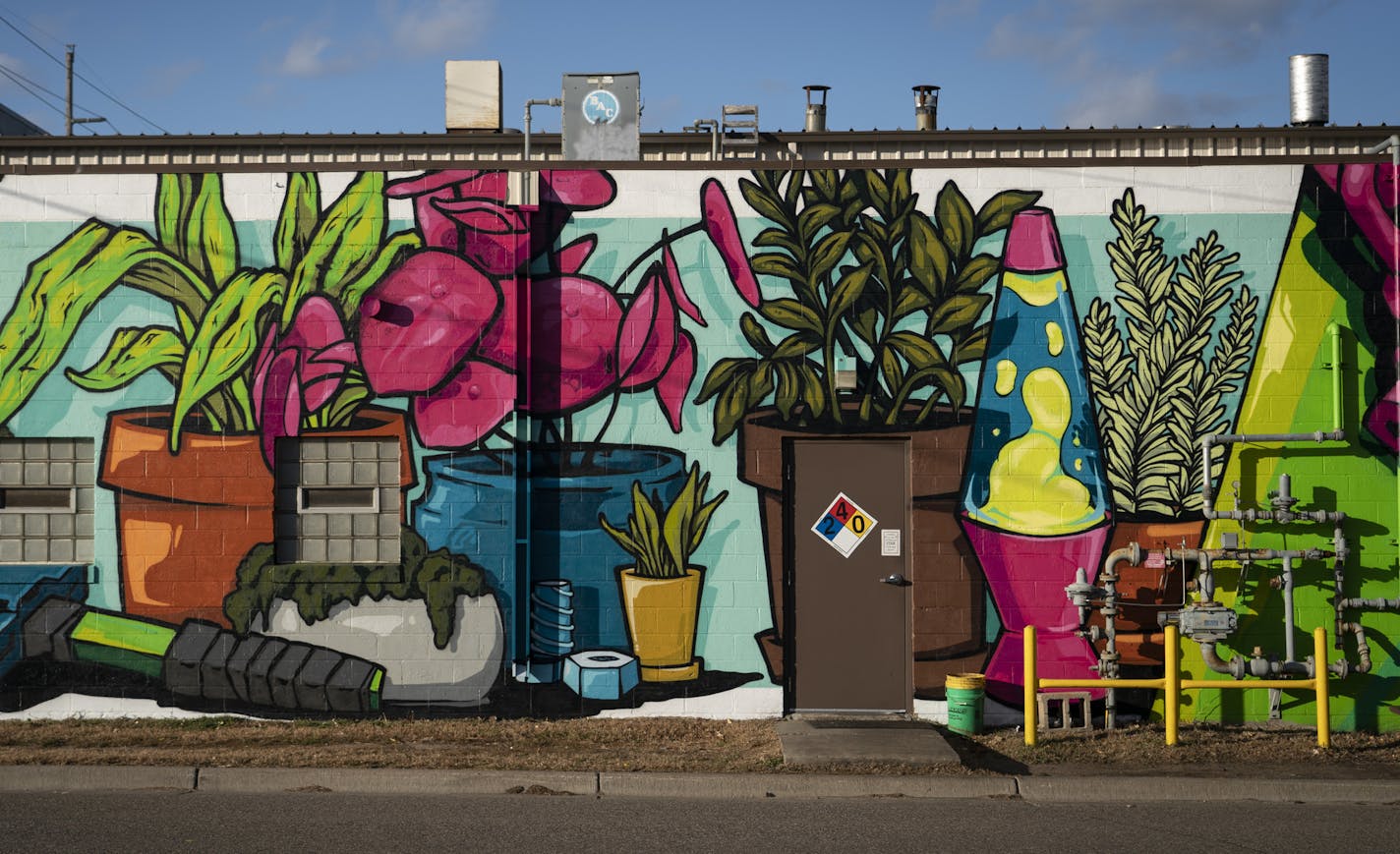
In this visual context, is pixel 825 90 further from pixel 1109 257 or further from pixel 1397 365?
pixel 1397 365

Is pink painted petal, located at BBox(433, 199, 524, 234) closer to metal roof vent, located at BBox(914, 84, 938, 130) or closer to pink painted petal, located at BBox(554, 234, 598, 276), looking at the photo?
pink painted petal, located at BBox(554, 234, 598, 276)

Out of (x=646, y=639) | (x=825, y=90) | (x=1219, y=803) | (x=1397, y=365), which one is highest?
(x=825, y=90)

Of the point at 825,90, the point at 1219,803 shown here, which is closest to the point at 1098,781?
the point at 1219,803

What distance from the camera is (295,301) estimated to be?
464 inches

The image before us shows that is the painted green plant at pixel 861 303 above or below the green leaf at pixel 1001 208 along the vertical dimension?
below

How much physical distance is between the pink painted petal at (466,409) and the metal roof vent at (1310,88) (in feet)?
28.3

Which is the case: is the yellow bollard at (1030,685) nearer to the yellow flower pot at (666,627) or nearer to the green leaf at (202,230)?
the yellow flower pot at (666,627)

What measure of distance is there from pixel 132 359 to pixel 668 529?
4.95 m

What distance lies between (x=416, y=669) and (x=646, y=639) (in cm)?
202

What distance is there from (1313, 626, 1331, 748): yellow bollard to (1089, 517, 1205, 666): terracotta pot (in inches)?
62.4

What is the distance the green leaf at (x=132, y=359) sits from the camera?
11.8 metres

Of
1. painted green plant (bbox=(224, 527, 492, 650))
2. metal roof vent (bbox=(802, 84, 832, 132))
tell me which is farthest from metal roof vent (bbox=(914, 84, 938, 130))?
painted green plant (bbox=(224, 527, 492, 650))

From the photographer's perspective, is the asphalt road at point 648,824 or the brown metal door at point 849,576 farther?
the brown metal door at point 849,576

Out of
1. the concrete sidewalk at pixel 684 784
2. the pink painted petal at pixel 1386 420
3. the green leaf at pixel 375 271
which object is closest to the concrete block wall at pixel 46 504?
the green leaf at pixel 375 271
